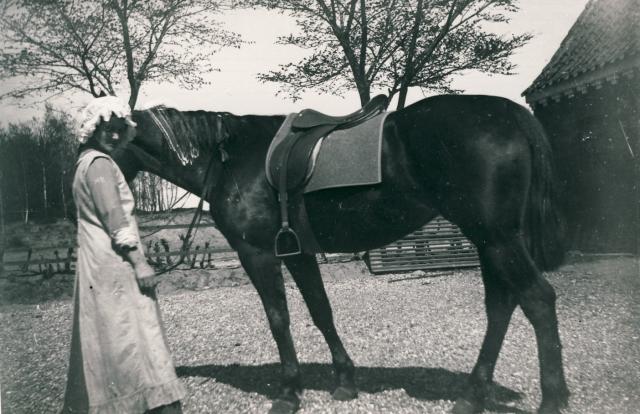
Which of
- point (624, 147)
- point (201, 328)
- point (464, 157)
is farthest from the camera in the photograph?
point (624, 147)

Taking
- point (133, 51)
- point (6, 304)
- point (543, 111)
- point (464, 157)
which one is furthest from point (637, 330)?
point (6, 304)

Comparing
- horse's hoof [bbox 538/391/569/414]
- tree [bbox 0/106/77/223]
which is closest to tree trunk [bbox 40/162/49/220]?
tree [bbox 0/106/77/223]

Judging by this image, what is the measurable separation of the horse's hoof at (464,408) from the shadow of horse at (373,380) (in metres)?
0.16

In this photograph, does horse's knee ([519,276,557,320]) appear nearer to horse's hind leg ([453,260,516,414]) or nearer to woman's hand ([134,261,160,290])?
horse's hind leg ([453,260,516,414])

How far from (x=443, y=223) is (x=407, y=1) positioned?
428 cm

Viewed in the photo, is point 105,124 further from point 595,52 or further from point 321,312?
point 595,52

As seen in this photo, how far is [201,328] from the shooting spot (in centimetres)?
566

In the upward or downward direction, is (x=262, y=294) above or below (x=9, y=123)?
below

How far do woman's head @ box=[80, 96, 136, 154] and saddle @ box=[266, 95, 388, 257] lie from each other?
104cm

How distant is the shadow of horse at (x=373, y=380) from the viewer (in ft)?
10.6

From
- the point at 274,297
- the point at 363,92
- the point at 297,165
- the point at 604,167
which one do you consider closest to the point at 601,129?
the point at 604,167

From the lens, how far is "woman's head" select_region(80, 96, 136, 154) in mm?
2506

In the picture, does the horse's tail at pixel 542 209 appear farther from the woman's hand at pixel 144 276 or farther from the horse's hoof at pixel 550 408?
the woman's hand at pixel 144 276

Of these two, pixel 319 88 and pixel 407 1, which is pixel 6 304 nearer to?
pixel 319 88
